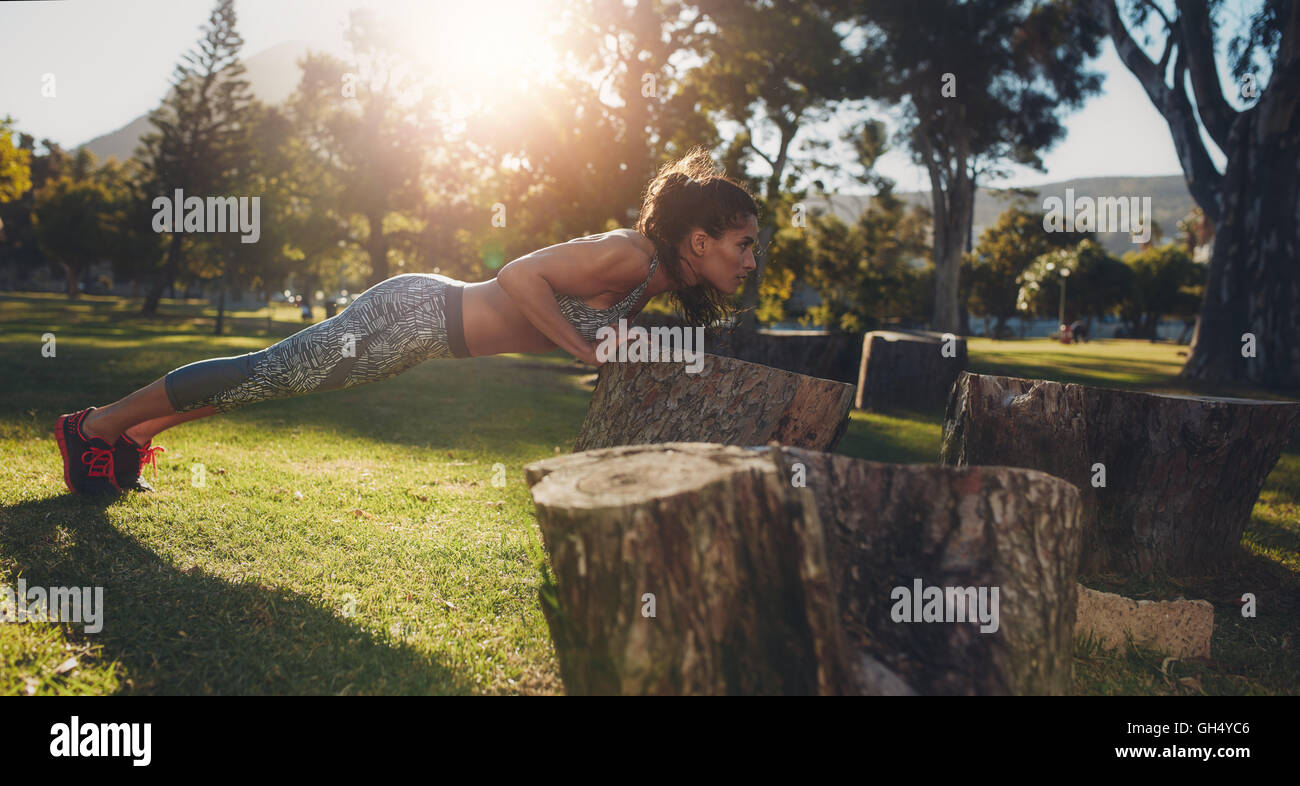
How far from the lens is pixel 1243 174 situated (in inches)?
555

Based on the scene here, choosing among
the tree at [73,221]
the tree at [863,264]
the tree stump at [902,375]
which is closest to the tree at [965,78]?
the tree at [863,264]

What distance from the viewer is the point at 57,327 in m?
21.5

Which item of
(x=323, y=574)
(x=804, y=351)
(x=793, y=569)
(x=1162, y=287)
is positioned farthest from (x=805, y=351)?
(x=1162, y=287)

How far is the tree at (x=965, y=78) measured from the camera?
22316 mm

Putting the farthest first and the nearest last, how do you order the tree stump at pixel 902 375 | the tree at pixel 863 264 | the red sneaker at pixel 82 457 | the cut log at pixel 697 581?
the tree at pixel 863 264, the tree stump at pixel 902 375, the red sneaker at pixel 82 457, the cut log at pixel 697 581

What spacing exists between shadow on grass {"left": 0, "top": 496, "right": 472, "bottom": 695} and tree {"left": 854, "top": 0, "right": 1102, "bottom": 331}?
2337cm

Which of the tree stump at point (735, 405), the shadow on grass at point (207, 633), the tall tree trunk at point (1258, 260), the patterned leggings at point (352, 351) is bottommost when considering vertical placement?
the shadow on grass at point (207, 633)

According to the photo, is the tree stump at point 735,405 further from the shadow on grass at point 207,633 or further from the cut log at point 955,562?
the shadow on grass at point 207,633

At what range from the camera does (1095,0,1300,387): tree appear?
13.2m

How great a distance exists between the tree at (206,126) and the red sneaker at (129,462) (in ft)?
128

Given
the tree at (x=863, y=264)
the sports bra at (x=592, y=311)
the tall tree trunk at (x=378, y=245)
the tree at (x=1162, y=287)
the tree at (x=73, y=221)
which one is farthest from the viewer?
the tree at (x=1162, y=287)

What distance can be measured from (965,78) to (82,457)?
26121 millimetres
